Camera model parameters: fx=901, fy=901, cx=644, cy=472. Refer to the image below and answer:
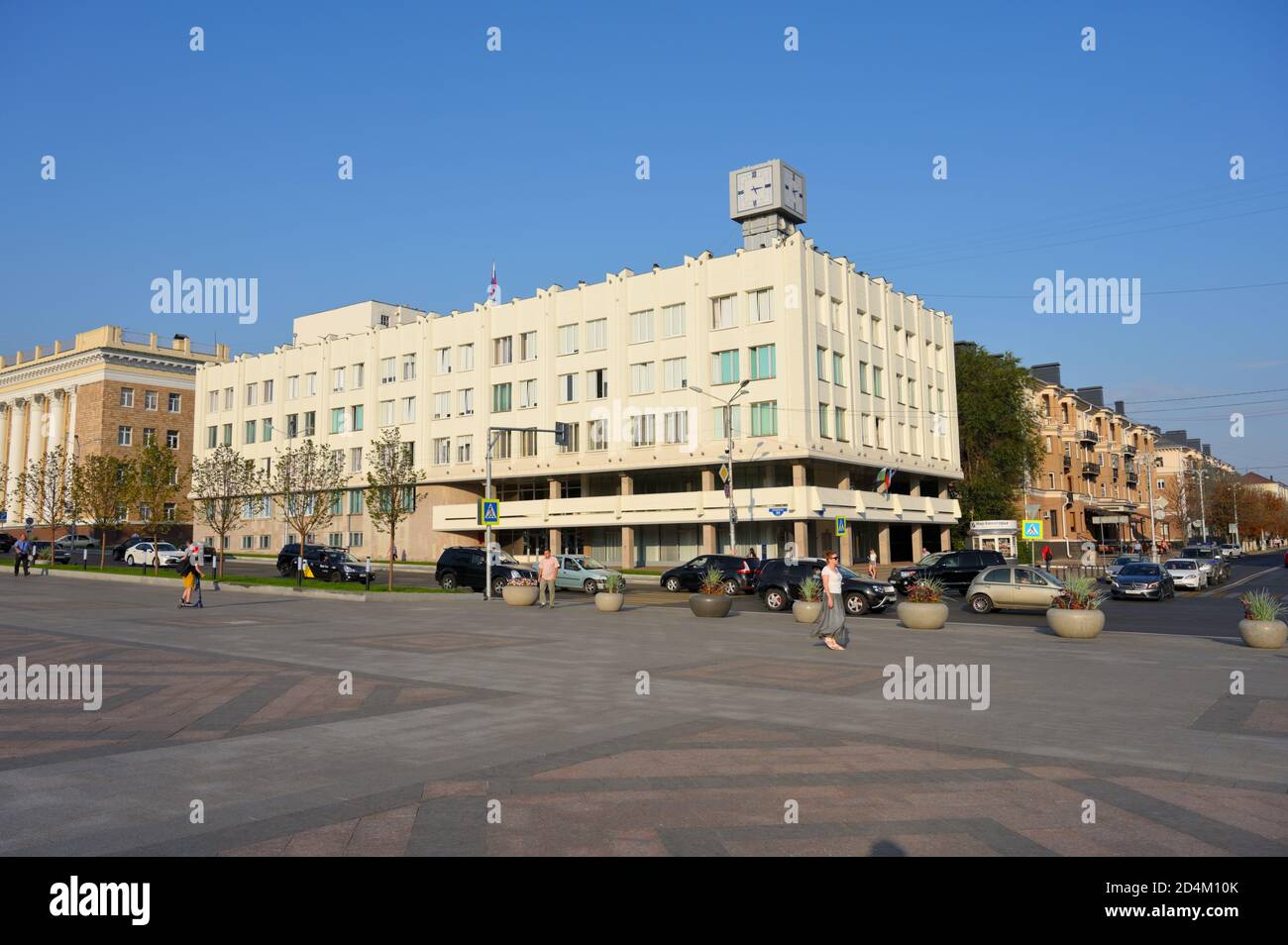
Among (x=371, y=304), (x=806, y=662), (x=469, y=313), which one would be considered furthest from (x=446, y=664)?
(x=371, y=304)

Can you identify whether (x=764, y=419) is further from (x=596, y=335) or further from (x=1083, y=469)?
(x=1083, y=469)

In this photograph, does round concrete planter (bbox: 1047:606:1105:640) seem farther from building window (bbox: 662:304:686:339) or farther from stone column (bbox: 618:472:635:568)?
building window (bbox: 662:304:686:339)

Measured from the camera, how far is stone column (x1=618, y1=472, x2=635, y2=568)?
55219 millimetres

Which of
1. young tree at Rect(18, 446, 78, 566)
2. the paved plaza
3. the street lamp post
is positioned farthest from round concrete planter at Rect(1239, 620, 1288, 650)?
young tree at Rect(18, 446, 78, 566)

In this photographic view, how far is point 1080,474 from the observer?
3489 inches

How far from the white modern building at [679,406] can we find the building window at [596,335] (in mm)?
187

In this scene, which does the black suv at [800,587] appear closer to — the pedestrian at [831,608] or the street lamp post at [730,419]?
the pedestrian at [831,608]

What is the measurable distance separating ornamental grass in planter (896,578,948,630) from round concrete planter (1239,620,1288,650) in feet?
20.2

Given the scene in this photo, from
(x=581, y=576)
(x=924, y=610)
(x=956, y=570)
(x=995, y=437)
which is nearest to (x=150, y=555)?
(x=581, y=576)

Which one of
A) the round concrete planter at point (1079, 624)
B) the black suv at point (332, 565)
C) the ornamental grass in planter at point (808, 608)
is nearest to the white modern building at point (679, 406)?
Result: the black suv at point (332, 565)

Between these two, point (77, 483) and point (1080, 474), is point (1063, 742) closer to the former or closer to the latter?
point (77, 483)

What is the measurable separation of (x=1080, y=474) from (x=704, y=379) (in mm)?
53661

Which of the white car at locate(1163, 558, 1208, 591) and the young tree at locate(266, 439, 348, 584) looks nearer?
the young tree at locate(266, 439, 348, 584)

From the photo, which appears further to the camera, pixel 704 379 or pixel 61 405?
pixel 61 405
